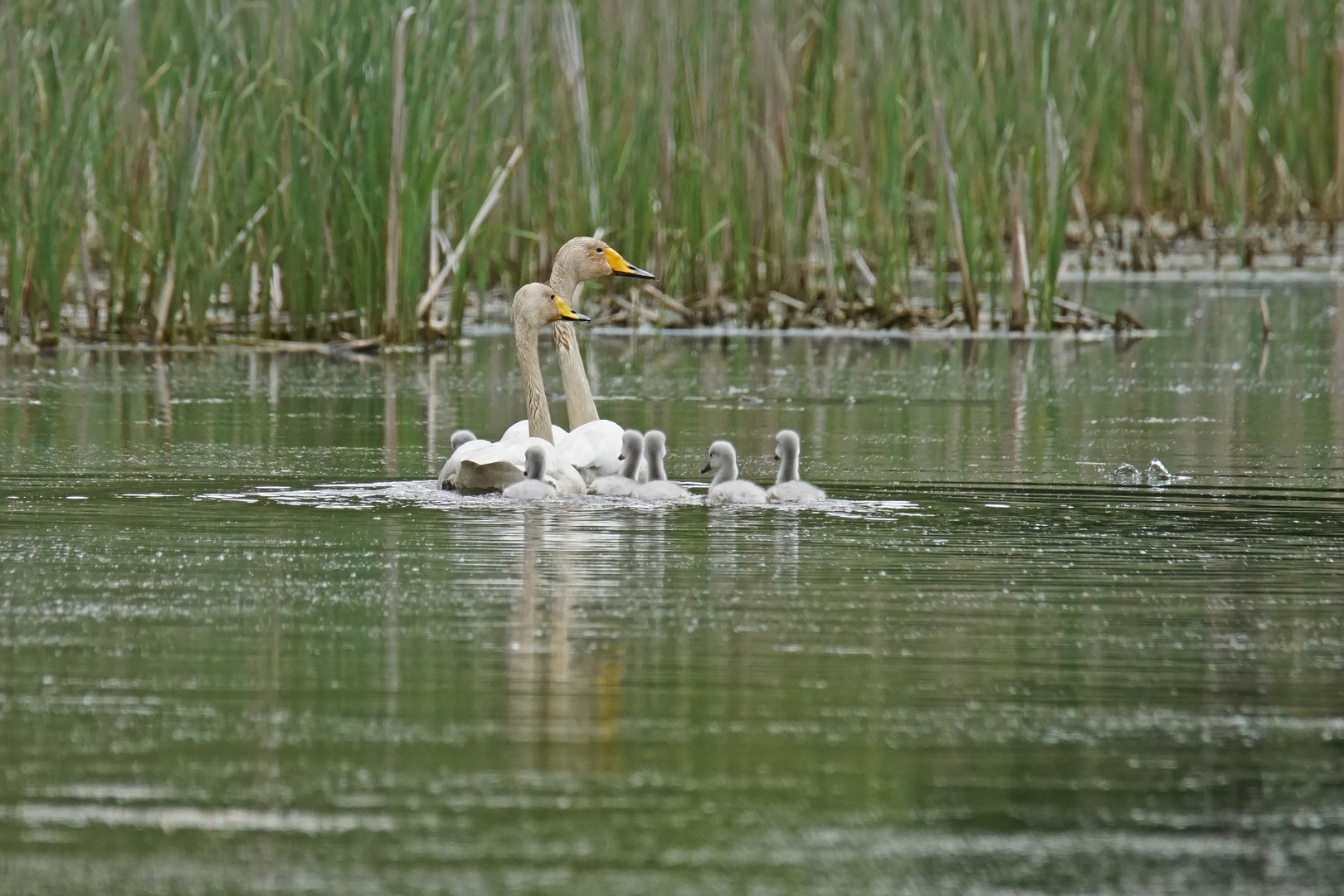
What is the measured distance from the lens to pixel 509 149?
16.6 m

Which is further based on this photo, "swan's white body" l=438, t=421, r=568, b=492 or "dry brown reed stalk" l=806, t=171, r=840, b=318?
"dry brown reed stalk" l=806, t=171, r=840, b=318

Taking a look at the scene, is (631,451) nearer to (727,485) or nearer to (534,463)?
(534,463)

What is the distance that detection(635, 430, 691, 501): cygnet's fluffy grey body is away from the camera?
794 cm

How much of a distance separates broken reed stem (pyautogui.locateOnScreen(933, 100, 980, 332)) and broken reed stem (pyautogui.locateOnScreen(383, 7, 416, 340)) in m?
3.34

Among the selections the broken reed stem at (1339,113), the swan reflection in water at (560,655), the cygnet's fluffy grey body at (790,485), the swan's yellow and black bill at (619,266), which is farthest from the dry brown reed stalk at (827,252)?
the swan reflection in water at (560,655)

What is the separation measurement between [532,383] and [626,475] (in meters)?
1.13

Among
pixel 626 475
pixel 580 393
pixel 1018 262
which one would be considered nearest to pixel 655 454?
pixel 626 475

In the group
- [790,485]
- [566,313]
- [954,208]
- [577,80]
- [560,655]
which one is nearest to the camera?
[560,655]

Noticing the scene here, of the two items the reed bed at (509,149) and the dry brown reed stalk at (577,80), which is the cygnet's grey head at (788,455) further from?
the dry brown reed stalk at (577,80)

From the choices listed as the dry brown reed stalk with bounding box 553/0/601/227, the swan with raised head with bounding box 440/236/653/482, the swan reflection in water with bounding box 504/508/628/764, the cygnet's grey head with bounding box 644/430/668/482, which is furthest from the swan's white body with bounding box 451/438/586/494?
the dry brown reed stalk with bounding box 553/0/601/227

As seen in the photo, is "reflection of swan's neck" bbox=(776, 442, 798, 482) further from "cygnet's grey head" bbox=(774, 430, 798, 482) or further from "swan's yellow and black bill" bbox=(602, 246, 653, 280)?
"swan's yellow and black bill" bbox=(602, 246, 653, 280)

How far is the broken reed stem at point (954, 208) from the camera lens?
14.8m

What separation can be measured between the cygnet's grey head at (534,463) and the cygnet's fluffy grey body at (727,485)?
55cm

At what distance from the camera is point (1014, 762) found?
160 inches
